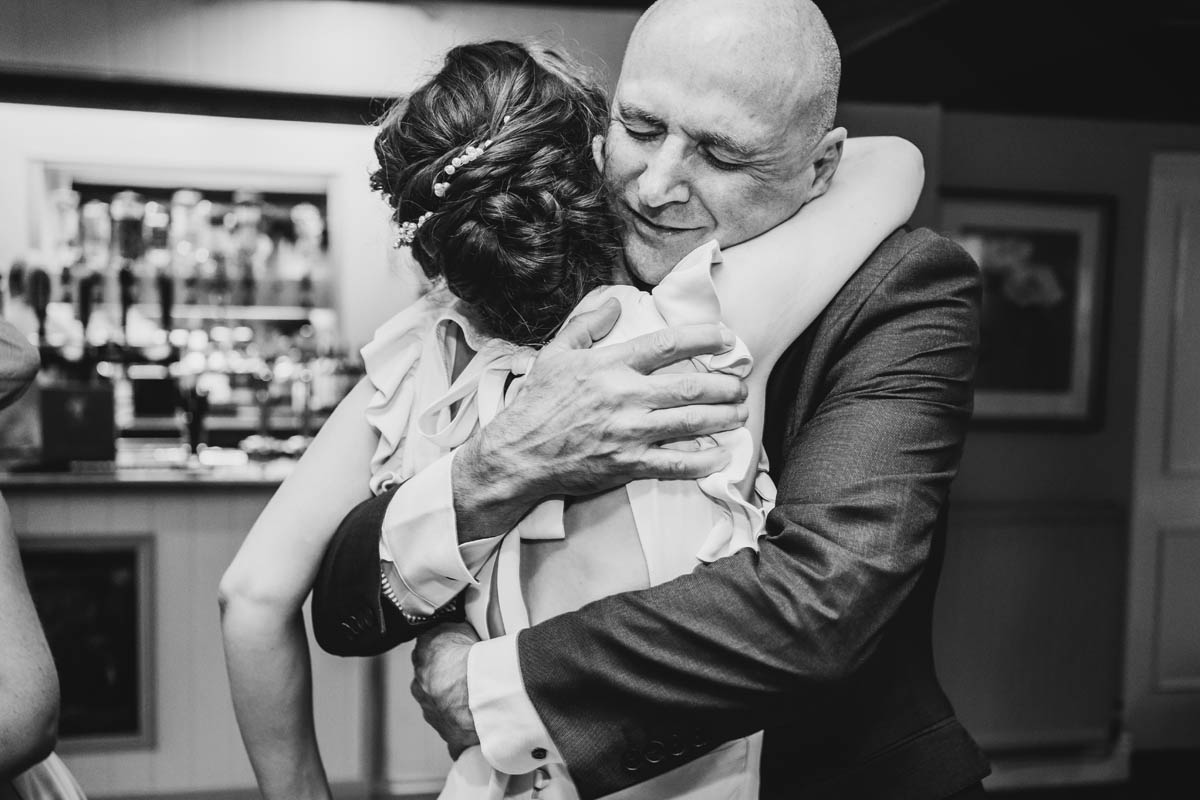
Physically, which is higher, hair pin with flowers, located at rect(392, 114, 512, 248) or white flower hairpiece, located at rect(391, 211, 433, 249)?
hair pin with flowers, located at rect(392, 114, 512, 248)

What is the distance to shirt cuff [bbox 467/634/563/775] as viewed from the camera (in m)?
0.93

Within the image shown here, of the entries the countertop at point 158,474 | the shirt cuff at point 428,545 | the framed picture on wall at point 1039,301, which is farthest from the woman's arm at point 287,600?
the framed picture on wall at point 1039,301

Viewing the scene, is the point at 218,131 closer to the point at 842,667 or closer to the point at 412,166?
the point at 412,166

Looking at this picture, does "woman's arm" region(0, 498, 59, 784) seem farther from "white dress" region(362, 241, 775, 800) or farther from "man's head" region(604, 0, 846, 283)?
"man's head" region(604, 0, 846, 283)

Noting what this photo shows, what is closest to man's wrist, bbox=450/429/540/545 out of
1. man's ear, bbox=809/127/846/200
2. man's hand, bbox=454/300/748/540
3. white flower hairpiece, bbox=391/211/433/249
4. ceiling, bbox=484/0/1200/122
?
man's hand, bbox=454/300/748/540

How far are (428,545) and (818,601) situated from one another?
1.31ft

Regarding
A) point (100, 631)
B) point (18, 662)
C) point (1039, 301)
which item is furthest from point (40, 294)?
point (1039, 301)

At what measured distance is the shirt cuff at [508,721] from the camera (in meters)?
0.93

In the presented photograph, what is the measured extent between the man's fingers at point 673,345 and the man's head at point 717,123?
132 millimetres

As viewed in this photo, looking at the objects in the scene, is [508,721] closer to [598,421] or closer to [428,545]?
[428,545]

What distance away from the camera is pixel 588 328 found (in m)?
1.00

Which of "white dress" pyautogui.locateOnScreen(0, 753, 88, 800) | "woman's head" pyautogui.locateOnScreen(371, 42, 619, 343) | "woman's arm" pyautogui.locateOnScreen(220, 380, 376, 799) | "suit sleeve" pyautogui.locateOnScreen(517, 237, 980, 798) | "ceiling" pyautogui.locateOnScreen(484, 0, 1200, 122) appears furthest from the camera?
"ceiling" pyautogui.locateOnScreen(484, 0, 1200, 122)

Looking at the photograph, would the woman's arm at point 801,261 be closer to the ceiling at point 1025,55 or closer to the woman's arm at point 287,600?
the woman's arm at point 287,600

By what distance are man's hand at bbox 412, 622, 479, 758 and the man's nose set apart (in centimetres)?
52
